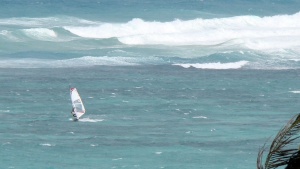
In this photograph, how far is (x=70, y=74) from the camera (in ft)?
146

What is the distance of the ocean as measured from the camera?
25312 mm

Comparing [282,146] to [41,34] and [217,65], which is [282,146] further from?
[41,34]

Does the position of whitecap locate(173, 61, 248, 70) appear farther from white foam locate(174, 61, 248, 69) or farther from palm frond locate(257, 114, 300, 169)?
palm frond locate(257, 114, 300, 169)

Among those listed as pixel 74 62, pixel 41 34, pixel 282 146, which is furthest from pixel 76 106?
pixel 41 34

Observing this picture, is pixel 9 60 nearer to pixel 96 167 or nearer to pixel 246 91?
pixel 246 91

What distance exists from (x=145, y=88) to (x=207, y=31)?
33.6 m

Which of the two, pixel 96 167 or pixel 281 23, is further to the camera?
pixel 281 23

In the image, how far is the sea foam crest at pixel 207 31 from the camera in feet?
212

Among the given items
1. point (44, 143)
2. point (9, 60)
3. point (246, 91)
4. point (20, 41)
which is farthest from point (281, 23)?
point (44, 143)

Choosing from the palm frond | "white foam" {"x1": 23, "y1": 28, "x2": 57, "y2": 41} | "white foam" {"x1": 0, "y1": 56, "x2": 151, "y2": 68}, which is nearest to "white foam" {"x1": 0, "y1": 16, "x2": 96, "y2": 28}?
"white foam" {"x1": 23, "y1": 28, "x2": 57, "y2": 41}

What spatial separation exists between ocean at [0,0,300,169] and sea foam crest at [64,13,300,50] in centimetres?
10

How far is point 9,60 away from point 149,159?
28381mm

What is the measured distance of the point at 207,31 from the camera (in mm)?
71750

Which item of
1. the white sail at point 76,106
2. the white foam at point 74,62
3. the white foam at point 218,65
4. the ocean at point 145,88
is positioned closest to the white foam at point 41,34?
the ocean at point 145,88
